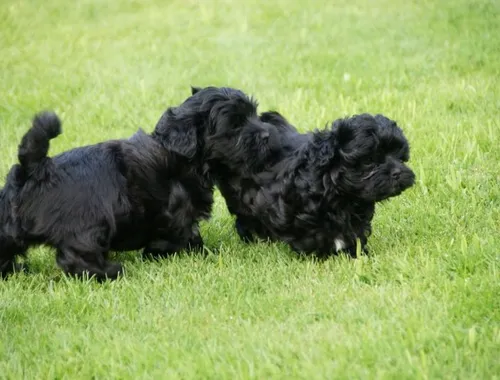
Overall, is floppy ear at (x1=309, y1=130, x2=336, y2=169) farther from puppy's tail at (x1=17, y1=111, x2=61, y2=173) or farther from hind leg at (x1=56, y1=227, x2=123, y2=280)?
puppy's tail at (x1=17, y1=111, x2=61, y2=173)

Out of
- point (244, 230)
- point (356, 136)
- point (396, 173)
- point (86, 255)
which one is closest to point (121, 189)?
point (86, 255)

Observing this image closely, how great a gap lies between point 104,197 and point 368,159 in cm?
163

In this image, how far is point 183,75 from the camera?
359 inches

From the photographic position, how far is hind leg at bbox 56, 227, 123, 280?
4.66 meters

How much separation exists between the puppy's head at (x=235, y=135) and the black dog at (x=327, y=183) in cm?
8

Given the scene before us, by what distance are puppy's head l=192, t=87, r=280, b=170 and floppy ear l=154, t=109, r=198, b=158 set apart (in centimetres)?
10

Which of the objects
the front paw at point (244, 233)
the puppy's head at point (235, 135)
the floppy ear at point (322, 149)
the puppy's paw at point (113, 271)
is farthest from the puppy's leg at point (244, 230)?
the puppy's paw at point (113, 271)

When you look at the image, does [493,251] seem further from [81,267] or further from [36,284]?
[36,284]

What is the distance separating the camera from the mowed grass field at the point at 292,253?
361 centimetres

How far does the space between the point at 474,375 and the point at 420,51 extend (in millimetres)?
6569

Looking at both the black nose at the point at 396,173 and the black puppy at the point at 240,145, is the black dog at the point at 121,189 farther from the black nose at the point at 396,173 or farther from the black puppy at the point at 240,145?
the black nose at the point at 396,173

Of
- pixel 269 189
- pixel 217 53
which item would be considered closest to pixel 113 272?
pixel 269 189

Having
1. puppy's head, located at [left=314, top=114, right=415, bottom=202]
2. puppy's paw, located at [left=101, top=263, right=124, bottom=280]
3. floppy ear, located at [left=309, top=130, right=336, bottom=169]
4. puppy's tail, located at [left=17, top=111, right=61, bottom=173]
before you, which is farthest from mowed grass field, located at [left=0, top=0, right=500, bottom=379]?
puppy's tail, located at [left=17, top=111, right=61, bottom=173]

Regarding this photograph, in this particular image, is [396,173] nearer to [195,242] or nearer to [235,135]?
[235,135]
